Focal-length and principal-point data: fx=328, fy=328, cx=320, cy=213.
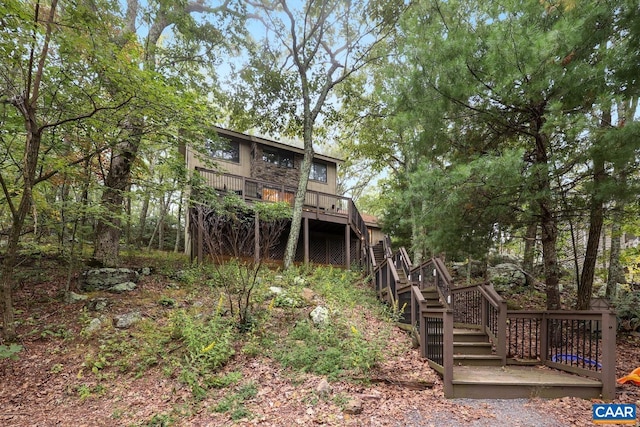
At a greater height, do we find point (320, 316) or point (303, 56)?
point (303, 56)

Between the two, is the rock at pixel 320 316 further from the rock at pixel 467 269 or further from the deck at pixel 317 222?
the rock at pixel 467 269

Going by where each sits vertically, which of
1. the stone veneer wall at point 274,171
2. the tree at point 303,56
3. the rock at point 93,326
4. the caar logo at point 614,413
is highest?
the tree at point 303,56

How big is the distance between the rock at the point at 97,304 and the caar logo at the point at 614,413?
8.32 m

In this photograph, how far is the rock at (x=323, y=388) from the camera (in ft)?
14.2

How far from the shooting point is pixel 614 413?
3.92 m

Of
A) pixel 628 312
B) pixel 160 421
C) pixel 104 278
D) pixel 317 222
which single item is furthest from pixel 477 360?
pixel 317 222

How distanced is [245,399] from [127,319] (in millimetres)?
3447

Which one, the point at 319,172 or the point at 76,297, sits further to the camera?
the point at 319,172

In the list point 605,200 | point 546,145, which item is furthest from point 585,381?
point 546,145

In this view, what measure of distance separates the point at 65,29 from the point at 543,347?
952 centimetres

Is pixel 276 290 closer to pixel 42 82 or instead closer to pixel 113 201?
pixel 113 201

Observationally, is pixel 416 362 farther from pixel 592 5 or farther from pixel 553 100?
pixel 592 5

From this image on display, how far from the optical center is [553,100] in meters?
5.32

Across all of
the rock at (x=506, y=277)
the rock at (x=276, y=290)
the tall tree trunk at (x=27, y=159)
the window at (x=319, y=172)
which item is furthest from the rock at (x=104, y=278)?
the rock at (x=506, y=277)
